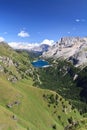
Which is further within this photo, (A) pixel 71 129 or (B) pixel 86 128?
(A) pixel 71 129
